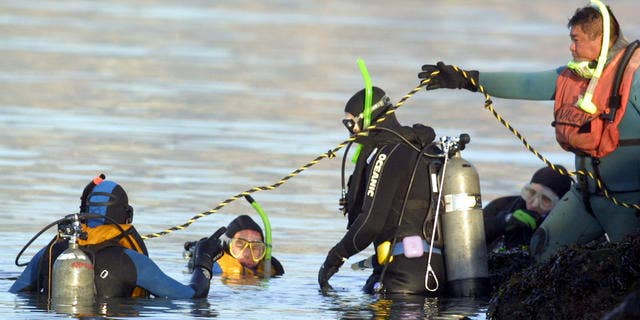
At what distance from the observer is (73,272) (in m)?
11.4

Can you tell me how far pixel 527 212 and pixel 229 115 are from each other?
8969 mm

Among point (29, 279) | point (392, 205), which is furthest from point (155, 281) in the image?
point (392, 205)

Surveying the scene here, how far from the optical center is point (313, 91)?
83.4 feet

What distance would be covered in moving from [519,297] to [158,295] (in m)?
2.32

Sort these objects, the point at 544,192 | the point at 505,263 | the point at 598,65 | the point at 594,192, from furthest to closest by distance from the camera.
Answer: the point at 544,192, the point at 505,263, the point at 594,192, the point at 598,65

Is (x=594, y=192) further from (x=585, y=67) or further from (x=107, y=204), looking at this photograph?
(x=107, y=204)

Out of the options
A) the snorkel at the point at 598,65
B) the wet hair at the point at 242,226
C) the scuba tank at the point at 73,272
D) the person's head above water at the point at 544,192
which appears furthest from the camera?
the wet hair at the point at 242,226

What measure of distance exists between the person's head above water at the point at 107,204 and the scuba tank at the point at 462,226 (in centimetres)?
206

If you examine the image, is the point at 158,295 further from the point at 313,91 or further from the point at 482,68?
the point at 482,68

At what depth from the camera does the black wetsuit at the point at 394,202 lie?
40.3 feet

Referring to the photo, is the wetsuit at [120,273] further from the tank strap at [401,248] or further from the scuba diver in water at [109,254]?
the tank strap at [401,248]

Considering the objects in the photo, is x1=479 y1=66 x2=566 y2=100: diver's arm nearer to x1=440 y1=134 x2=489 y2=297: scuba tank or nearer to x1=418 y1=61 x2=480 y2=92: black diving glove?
x1=418 y1=61 x2=480 y2=92: black diving glove

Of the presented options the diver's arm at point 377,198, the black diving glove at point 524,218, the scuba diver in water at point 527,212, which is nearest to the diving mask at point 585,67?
the diver's arm at point 377,198

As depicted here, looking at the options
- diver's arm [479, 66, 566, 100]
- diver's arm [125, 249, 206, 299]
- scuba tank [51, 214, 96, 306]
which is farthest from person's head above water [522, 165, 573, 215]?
scuba tank [51, 214, 96, 306]
